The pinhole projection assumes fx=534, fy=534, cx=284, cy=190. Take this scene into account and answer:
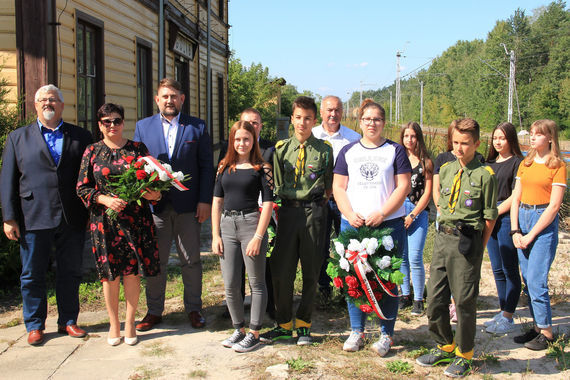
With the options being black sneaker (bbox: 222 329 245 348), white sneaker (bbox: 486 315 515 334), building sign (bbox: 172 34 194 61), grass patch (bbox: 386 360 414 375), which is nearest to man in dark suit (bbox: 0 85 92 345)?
black sneaker (bbox: 222 329 245 348)

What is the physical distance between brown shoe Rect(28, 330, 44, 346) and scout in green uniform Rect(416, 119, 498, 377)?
124 inches

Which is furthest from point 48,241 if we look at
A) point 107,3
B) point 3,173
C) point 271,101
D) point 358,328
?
point 271,101

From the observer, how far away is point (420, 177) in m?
5.28

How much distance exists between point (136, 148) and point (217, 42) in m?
14.2

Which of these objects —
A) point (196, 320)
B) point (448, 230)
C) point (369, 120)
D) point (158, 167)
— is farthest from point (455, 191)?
point (196, 320)

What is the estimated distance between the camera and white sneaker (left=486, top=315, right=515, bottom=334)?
484 cm

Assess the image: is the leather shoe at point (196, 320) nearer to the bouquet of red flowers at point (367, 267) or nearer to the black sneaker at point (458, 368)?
the bouquet of red flowers at point (367, 267)

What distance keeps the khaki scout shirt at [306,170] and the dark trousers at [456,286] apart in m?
1.04

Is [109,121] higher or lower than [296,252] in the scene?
higher

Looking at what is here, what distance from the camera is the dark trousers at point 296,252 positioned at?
172 inches

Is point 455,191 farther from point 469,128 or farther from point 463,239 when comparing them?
point 469,128

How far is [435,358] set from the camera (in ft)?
13.5

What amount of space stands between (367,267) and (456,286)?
664 mm

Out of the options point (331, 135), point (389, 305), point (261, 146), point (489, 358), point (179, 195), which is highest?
point (331, 135)
